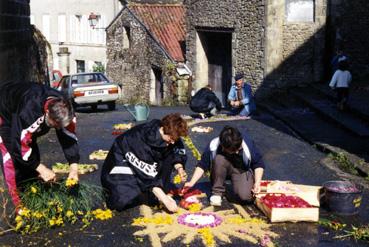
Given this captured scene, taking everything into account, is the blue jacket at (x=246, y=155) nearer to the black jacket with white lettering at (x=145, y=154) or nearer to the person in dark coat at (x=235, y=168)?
the person in dark coat at (x=235, y=168)

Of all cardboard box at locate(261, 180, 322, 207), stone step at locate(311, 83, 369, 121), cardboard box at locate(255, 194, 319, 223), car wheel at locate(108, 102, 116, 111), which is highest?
stone step at locate(311, 83, 369, 121)

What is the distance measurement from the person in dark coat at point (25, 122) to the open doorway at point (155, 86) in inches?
791

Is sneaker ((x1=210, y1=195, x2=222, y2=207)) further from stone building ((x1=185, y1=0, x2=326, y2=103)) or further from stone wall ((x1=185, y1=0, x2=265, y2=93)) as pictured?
stone wall ((x1=185, y1=0, x2=265, y2=93))

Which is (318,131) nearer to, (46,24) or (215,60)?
(215,60)

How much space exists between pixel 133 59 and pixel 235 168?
71.4 ft

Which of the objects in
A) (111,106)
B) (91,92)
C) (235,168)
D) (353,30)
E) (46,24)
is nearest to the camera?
(235,168)

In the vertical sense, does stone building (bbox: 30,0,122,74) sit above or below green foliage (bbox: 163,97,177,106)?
above

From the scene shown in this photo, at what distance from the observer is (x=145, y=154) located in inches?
251

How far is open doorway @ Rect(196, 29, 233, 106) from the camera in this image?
21.3 metres

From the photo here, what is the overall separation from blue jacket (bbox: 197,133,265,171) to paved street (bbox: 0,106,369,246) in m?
0.55

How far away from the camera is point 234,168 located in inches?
275

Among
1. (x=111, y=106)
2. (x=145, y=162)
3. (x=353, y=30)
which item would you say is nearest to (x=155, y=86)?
(x=111, y=106)

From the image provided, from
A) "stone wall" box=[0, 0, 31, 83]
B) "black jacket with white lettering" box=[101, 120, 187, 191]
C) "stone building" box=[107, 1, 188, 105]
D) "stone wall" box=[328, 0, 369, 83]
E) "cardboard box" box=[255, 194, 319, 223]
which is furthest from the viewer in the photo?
"stone building" box=[107, 1, 188, 105]

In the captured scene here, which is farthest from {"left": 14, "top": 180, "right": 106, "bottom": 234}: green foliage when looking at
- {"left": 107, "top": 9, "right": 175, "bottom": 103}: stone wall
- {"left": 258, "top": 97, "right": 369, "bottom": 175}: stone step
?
{"left": 107, "top": 9, "right": 175, "bottom": 103}: stone wall
